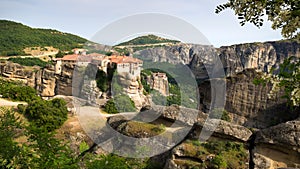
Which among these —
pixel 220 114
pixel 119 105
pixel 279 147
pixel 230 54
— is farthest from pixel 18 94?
pixel 230 54

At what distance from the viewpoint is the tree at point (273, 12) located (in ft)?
7.41

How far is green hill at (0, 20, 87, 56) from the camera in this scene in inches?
2219

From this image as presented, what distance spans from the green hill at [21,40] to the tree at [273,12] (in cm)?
5609

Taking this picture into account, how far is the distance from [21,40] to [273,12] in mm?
65701

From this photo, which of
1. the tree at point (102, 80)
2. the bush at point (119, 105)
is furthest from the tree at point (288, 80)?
the tree at point (102, 80)

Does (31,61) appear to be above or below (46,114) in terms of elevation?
above

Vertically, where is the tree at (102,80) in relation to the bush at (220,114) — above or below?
above

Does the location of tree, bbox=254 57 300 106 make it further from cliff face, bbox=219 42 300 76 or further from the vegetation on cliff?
cliff face, bbox=219 42 300 76

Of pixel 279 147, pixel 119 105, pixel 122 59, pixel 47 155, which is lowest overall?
pixel 119 105

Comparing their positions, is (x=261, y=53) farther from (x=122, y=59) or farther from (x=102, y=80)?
(x=102, y=80)

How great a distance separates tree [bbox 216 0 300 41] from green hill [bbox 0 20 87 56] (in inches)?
2208

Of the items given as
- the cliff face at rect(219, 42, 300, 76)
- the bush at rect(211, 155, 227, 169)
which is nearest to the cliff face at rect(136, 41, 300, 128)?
the bush at rect(211, 155, 227, 169)

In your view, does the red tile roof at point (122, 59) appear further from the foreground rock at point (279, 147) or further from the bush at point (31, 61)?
the bush at point (31, 61)

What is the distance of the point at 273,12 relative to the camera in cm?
232
